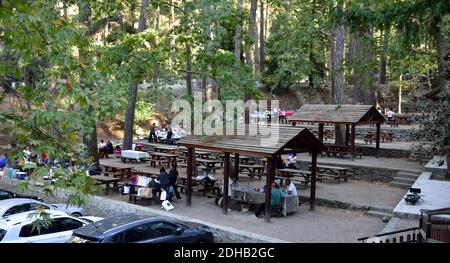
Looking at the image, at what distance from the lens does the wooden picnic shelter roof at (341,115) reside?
23.3m

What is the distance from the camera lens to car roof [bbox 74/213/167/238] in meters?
8.92

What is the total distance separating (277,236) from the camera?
12727 mm

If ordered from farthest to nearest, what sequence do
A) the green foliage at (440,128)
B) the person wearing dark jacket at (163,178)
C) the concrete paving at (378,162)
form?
the concrete paving at (378,162) → the person wearing dark jacket at (163,178) → the green foliage at (440,128)

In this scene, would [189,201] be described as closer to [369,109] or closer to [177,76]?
[177,76]

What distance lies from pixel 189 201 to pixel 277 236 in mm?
4501

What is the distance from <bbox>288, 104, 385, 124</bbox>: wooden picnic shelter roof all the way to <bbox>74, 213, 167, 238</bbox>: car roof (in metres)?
15.2

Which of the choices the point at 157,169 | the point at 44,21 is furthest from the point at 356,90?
the point at 44,21

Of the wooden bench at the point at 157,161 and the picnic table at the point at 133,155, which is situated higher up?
the picnic table at the point at 133,155

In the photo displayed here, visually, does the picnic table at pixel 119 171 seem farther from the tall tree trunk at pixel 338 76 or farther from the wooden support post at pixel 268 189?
the tall tree trunk at pixel 338 76

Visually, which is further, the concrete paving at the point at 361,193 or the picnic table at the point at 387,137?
the picnic table at the point at 387,137

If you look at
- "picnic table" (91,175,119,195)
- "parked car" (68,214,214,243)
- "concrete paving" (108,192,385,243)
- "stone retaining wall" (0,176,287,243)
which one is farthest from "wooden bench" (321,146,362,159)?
"parked car" (68,214,214,243)

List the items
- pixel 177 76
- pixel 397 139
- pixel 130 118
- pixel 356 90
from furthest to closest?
pixel 356 90 → pixel 397 139 → pixel 130 118 → pixel 177 76

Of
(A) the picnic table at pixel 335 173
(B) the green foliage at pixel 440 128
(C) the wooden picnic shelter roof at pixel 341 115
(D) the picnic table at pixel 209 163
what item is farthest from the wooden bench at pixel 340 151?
(B) the green foliage at pixel 440 128

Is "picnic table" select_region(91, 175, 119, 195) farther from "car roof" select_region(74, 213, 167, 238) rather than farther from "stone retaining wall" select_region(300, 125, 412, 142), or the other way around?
"stone retaining wall" select_region(300, 125, 412, 142)
